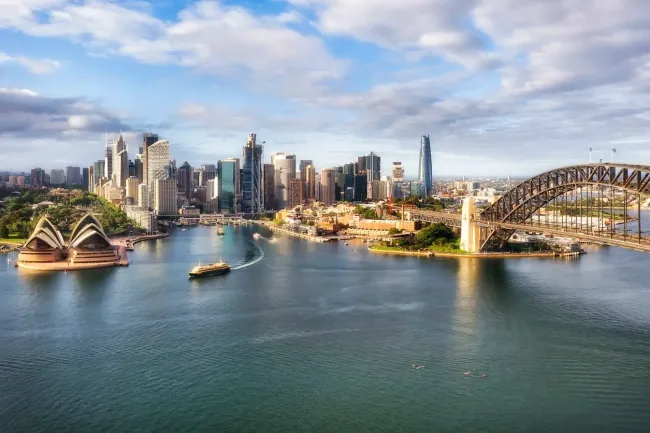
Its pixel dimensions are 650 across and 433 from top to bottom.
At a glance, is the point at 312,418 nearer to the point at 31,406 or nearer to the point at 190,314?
the point at 31,406

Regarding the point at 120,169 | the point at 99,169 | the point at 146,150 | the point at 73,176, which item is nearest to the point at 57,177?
the point at 73,176

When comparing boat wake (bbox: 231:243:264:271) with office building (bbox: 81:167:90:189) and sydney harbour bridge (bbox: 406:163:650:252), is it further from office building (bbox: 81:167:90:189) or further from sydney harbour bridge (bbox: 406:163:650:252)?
office building (bbox: 81:167:90:189)

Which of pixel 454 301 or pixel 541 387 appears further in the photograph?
pixel 454 301

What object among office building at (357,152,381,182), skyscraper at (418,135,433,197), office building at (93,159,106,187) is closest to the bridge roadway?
skyscraper at (418,135,433,197)

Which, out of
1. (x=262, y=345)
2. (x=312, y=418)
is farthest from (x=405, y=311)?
(x=312, y=418)

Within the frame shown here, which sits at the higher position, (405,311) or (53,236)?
(53,236)

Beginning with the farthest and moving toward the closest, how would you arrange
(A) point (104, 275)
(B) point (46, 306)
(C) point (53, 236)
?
(C) point (53, 236) → (A) point (104, 275) → (B) point (46, 306)

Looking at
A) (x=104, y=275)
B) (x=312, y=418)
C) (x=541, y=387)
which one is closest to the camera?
(x=312, y=418)
